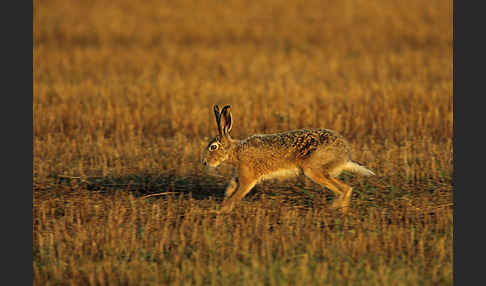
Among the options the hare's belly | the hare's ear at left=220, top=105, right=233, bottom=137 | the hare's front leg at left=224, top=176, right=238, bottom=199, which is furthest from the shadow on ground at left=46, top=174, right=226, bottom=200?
the hare's ear at left=220, top=105, right=233, bottom=137

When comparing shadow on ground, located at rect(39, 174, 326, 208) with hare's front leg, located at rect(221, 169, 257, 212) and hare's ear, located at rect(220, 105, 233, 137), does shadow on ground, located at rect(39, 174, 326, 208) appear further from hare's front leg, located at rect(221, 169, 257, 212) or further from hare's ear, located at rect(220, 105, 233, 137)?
hare's ear, located at rect(220, 105, 233, 137)

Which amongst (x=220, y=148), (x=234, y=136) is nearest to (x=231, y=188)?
(x=220, y=148)

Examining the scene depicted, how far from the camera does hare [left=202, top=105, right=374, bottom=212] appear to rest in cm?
675

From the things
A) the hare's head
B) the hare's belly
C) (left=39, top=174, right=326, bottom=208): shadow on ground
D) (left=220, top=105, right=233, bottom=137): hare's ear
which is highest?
(left=220, top=105, right=233, bottom=137): hare's ear

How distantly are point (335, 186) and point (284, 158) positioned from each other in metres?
0.61

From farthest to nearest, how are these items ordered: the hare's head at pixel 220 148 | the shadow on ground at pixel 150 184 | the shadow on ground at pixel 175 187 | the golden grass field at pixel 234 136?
1. the shadow on ground at pixel 150 184
2. the shadow on ground at pixel 175 187
3. the hare's head at pixel 220 148
4. the golden grass field at pixel 234 136

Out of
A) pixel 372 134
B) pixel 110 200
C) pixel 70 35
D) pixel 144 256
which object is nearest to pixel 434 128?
pixel 372 134

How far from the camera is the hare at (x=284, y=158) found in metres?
6.75

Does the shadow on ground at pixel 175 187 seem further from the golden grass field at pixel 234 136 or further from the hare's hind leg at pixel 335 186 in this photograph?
the hare's hind leg at pixel 335 186

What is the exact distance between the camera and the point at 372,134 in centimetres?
1022

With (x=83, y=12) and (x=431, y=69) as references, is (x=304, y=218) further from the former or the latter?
(x=83, y=12)

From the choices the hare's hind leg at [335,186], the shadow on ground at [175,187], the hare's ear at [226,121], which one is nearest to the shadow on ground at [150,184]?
the shadow on ground at [175,187]

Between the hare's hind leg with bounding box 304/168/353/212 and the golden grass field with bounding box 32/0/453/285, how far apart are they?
14 centimetres

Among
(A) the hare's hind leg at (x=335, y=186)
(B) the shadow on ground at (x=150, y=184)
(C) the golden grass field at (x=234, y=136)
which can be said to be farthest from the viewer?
(B) the shadow on ground at (x=150, y=184)
